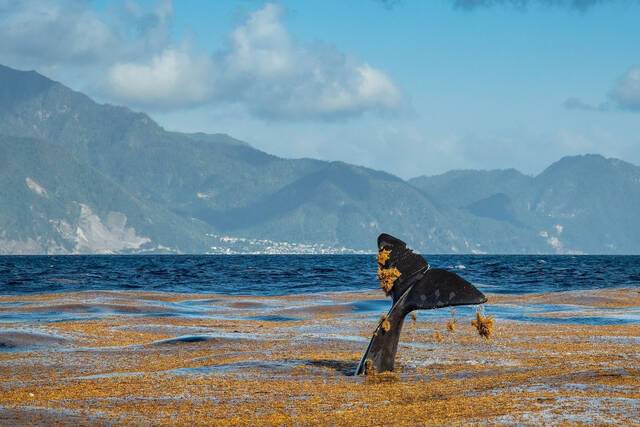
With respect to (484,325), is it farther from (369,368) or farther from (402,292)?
(369,368)

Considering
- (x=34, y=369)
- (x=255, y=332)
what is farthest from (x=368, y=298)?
(x=34, y=369)

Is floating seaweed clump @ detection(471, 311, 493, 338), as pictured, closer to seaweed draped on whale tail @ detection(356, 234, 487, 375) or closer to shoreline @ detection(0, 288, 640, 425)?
shoreline @ detection(0, 288, 640, 425)

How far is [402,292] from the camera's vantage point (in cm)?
2206

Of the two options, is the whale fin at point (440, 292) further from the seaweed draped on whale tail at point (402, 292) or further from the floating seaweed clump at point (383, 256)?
the floating seaweed clump at point (383, 256)

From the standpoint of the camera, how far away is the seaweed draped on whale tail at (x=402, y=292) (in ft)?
69.5

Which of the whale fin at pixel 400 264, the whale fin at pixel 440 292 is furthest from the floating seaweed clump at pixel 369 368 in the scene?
the whale fin at pixel 400 264

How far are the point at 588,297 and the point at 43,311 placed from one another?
27.2m

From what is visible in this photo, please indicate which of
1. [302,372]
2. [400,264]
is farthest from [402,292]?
[302,372]

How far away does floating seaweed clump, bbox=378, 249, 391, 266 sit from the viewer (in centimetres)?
2206

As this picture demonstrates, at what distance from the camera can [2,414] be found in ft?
52.4

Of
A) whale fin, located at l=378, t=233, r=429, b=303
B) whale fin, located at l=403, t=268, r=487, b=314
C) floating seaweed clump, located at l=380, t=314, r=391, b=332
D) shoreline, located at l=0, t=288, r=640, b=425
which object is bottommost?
shoreline, located at l=0, t=288, r=640, b=425

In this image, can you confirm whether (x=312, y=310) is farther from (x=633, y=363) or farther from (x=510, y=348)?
(x=633, y=363)

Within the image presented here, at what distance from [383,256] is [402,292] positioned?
→ 85 centimetres

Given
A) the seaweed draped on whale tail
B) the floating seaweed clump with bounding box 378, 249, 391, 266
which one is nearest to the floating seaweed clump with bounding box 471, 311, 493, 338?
the seaweed draped on whale tail
